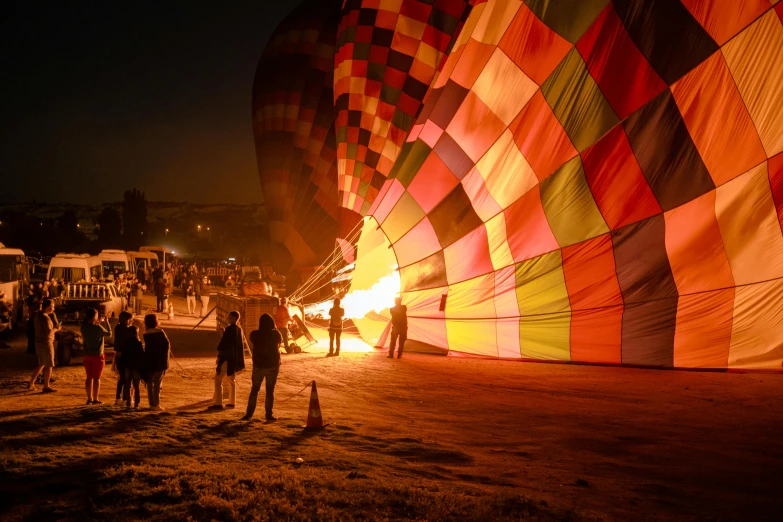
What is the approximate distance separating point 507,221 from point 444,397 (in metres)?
2.76

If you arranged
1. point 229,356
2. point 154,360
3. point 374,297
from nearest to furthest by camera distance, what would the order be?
point 154,360 → point 229,356 → point 374,297

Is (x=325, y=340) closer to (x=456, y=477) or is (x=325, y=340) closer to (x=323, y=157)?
(x=323, y=157)

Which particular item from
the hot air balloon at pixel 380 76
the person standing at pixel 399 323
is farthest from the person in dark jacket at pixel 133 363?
the hot air balloon at pixel 380 76

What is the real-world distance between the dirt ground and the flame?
2.79 m

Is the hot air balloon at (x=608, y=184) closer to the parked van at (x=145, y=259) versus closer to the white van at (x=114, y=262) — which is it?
the white van at (x=114, y=262)

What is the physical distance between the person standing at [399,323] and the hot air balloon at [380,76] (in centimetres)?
303

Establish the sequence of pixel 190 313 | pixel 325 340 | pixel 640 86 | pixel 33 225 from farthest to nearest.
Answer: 1. pixel 33 225
2. pixel 190 313
3. pixel 325 340
4. pixel 640 86

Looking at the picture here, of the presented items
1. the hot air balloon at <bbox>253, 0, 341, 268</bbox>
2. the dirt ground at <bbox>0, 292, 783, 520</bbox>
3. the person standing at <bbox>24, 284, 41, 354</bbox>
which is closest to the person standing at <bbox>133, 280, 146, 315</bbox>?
the person standing at <bbox>24, 284, 41, 354</bbox>

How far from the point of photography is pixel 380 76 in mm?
11812

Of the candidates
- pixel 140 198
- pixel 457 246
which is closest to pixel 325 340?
pixel 457 246

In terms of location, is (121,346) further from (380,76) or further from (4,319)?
(380,76)

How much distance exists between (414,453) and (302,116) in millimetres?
12891

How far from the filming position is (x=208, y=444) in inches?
180

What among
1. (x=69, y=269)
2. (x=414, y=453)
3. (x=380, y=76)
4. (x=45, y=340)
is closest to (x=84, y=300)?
(x=69, y=269)
